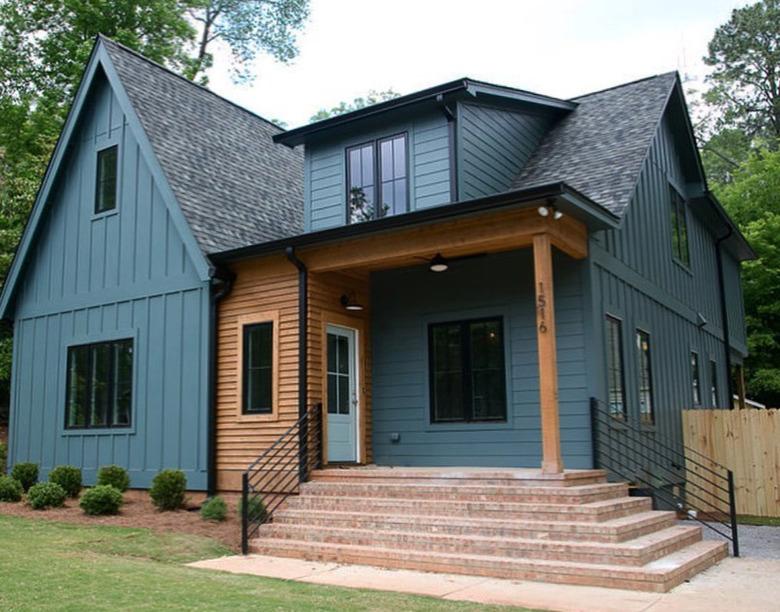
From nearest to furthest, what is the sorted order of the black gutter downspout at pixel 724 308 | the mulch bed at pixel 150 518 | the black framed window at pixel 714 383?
the mulch bed at pixel 150 518 → the black framed window at pixel 714 383 → the black gutter downspout at pixel 724 308

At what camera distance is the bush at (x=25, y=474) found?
12555 millimetres

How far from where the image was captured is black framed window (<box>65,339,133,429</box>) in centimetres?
1277

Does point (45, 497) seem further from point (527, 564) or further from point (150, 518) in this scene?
point (527, 564)

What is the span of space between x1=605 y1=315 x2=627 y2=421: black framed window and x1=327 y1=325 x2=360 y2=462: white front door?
3.59 metres

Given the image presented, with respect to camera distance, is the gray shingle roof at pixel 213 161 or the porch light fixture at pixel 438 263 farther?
the gray shingle roof at pixel 213 161

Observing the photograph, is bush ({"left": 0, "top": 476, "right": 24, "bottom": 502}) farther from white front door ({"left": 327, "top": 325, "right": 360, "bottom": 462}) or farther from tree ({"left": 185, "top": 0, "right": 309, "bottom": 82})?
tree ({"left": 185, "top": 0, "right": 309, "bottom": 82})

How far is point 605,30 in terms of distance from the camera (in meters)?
35.5

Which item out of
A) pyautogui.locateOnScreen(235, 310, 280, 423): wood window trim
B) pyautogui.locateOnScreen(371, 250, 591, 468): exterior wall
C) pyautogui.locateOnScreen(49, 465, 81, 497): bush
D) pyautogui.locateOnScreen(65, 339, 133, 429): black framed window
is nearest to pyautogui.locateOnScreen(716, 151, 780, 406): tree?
pyautogui.locateOnScreen(371, 250, 591, 468): exterior wall

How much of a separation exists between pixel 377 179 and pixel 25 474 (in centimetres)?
722

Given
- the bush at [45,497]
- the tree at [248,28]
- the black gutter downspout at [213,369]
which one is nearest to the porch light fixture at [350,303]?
the black gutter downspout at [213,369]

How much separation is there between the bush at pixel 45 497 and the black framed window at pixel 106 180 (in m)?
4.90

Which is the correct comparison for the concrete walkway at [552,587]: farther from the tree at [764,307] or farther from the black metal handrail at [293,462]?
the tree at [764,307]

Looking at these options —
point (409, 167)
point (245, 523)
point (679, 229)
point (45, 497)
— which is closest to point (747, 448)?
point (679, 229)

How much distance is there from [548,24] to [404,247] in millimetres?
24851
